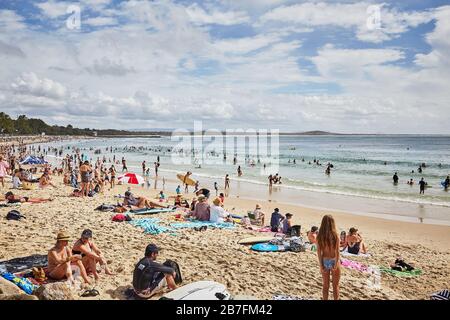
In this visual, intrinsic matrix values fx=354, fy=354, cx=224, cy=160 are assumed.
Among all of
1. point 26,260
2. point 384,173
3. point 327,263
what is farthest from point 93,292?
point 384,173

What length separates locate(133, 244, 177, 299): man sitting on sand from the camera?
545 centimetres

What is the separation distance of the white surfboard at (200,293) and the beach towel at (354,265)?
3.99 m

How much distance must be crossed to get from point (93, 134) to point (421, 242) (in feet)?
648

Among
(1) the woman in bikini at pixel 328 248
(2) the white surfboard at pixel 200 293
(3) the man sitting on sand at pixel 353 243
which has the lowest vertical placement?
(3) the man sitting on sand at pixel 353 243

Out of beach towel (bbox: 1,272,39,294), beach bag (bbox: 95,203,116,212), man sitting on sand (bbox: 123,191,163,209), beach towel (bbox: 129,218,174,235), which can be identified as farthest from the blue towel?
beach towel (bbox: 1,272,39,294)

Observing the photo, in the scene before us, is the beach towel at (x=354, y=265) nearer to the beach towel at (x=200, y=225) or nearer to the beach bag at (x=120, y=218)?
the beach towel at (x=200, y=225)

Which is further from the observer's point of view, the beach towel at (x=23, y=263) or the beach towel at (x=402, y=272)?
the beach towel at (x=402, y=272)

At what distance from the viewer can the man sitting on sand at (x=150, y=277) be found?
5.45m

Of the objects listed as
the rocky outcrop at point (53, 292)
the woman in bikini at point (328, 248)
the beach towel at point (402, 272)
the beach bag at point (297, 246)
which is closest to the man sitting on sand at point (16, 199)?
the rocky outcrop at point (53, 292)

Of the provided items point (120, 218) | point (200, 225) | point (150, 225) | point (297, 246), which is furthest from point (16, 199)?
point (297, 246)

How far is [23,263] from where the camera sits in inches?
248

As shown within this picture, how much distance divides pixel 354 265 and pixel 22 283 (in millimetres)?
6593
